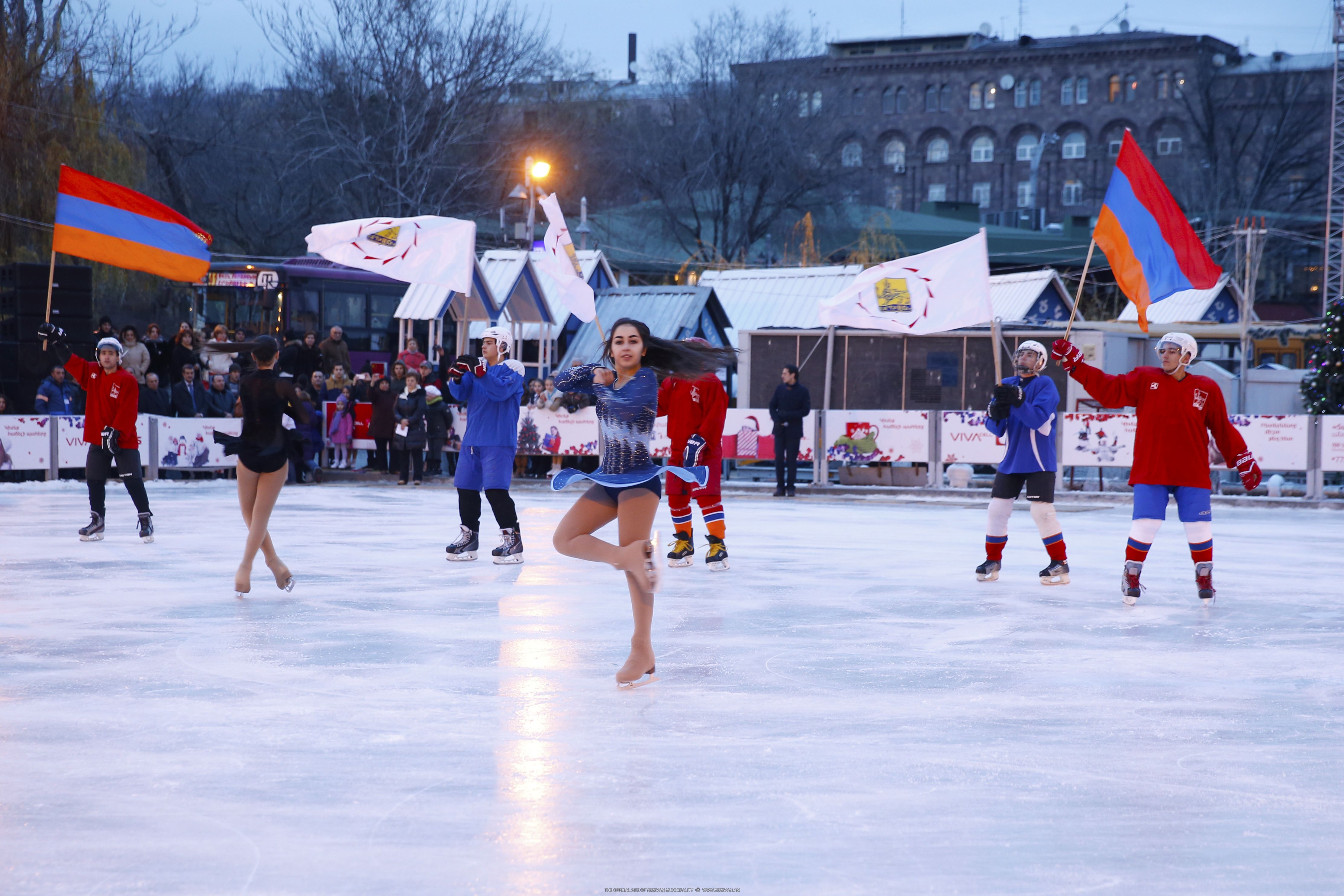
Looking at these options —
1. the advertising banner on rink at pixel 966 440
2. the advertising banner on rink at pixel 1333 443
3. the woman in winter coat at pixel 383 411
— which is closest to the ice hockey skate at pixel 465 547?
the woman in winter coat at pixel 383 411

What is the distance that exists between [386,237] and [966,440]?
26.0 feet

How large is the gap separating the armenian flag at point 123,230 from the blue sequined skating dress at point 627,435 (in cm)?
872

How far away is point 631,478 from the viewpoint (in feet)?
19.2

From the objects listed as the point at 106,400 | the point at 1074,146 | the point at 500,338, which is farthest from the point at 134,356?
the point at 1074,146

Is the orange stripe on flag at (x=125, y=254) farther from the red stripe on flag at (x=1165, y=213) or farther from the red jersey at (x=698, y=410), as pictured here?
the red stripe on flag at (x=1165, y=213)

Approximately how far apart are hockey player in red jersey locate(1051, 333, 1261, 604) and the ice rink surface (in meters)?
0.50

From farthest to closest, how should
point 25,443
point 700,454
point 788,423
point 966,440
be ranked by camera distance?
point 966,440 < point 788,423 < point 25,443 < point 700,454

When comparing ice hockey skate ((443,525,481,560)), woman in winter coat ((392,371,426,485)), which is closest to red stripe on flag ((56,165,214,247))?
ice hockey skate ((443,525,481,560))

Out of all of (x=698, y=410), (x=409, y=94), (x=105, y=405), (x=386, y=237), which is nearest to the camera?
(x=698, y=410)

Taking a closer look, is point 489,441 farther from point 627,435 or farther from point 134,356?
point 134,356

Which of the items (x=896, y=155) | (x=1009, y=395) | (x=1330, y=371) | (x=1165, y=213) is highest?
(x=896, y=155)

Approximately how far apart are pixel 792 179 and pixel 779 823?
4522 cm

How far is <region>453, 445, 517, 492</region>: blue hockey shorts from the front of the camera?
9.84m

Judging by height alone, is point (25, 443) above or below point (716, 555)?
above
